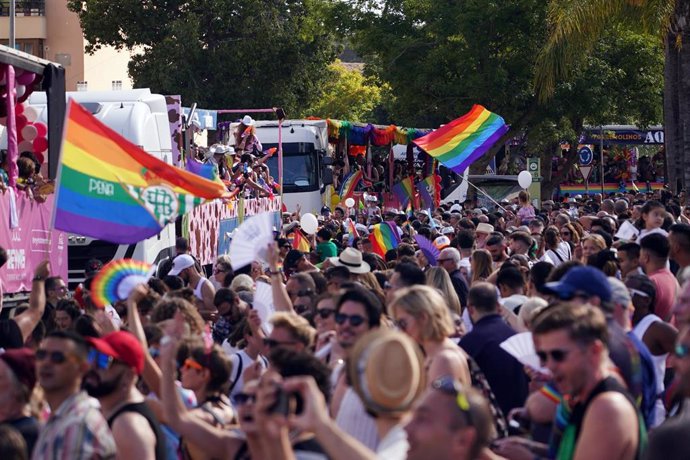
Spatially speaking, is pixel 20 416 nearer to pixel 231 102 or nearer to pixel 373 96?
pixel 231 102

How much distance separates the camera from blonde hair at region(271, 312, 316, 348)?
259 inches

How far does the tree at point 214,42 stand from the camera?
44531 millimetres

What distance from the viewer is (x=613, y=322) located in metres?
6.18

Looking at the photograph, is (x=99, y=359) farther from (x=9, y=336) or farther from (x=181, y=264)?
(x=181, y=264)

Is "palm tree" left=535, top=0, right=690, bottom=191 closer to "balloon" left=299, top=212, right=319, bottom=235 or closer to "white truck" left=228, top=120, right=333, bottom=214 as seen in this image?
"white truck" left=228, top=120, right=333, bottom=214

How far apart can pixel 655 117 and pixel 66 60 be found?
71.7 feet

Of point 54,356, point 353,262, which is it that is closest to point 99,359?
point 54,356

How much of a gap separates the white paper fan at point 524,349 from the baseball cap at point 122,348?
1.87 metres

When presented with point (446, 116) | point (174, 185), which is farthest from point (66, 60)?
point (174, 185)

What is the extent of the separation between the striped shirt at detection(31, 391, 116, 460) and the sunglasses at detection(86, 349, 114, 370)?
42 centimetres

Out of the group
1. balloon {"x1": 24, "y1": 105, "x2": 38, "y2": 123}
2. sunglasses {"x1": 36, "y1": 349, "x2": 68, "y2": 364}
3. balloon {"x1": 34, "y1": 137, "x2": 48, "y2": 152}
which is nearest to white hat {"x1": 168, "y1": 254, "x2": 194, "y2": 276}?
balloon {"x1": 34, "y1": 137, "x2": 48, "y2": 152}

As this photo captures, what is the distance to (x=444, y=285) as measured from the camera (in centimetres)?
947

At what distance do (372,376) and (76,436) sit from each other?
137 cm

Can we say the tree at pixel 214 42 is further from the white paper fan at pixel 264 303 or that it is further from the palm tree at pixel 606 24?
the white paper fan at pixel 264 303
